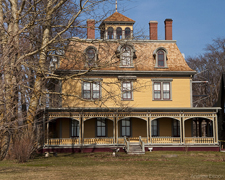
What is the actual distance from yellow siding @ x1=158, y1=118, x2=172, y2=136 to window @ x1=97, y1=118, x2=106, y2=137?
15.4 feet

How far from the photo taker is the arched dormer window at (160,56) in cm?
2970

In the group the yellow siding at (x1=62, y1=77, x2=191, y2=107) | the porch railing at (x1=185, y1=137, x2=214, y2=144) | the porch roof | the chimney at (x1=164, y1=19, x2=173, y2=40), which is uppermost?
the chimney at (x1=164, y1=19, x2=173, y2=40)

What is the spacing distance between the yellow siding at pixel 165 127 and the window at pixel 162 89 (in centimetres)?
187

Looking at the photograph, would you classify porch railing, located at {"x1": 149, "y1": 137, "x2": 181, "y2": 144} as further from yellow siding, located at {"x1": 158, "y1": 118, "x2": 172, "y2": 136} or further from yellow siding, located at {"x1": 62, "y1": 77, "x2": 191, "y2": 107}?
yellow siding, located at {"x1": 62, "y1": 77, "x2": 191, "y2": 107}

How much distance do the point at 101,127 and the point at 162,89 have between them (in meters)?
6.01

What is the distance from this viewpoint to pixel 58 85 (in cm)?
2866

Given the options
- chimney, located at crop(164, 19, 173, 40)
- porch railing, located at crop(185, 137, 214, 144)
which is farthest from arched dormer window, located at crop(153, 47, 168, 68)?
porch railing, located at crop(185, 137, 214, 144)

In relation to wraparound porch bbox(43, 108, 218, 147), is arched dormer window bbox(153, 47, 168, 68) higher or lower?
higher

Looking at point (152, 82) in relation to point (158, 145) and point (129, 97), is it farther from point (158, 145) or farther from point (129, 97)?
point (158, 145)

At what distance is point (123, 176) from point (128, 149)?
11.8 m

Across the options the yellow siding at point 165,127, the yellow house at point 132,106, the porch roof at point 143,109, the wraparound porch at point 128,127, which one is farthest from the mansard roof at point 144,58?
the yellow siding at point 165,127

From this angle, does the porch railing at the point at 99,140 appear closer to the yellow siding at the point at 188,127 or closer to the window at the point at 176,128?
the window at the point at 176,128

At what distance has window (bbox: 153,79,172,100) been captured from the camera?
1147 inches

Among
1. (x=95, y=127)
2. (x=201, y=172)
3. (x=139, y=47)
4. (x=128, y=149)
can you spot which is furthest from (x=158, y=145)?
(x=201, y=172)
